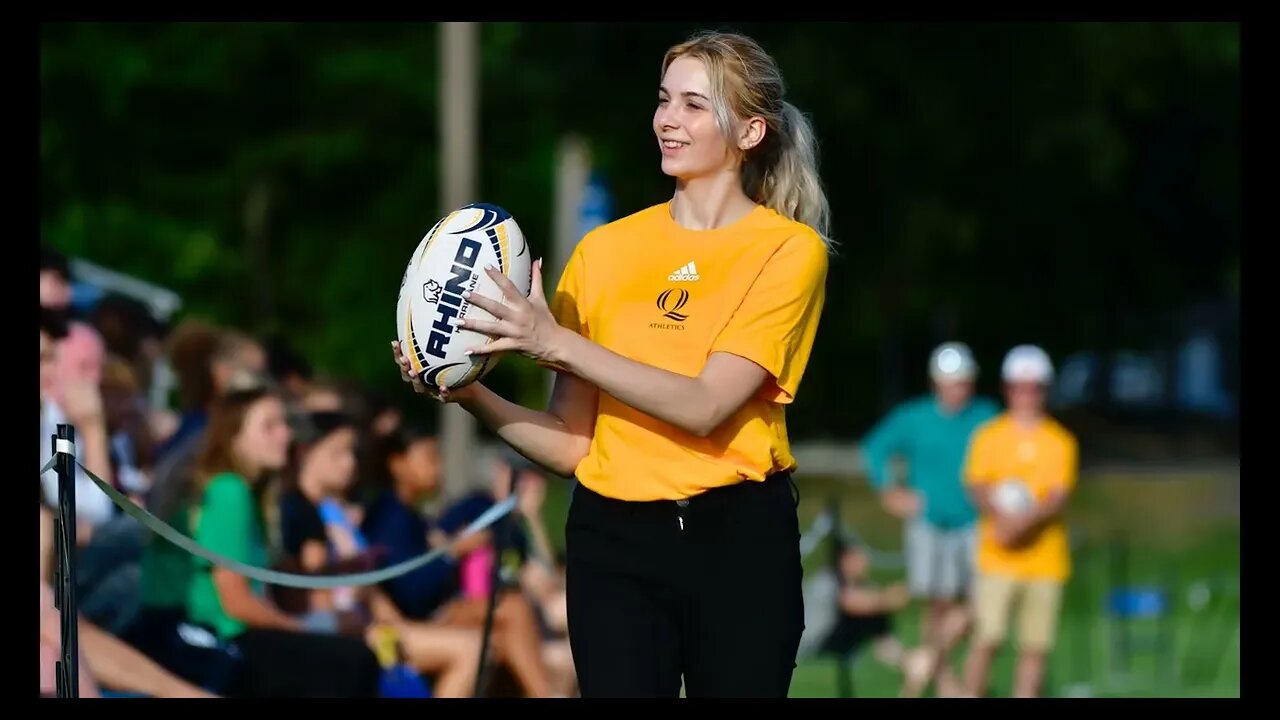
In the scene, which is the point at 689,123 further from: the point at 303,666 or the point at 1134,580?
the point at 1134,580

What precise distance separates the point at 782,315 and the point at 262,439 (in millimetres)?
3977

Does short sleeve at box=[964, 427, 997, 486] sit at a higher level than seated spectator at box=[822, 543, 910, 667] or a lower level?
higher

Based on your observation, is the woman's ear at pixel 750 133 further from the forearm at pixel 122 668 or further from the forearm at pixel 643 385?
the forearm at pixel 122 668

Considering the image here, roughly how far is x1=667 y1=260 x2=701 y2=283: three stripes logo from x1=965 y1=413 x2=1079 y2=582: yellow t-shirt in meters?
8.01

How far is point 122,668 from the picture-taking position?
7.43 m

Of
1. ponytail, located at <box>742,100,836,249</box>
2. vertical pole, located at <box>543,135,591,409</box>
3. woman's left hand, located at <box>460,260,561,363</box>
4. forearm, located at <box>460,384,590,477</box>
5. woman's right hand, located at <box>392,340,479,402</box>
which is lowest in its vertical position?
forearm, located at <box>460,384,590,477</box>

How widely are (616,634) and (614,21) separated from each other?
19.3 m

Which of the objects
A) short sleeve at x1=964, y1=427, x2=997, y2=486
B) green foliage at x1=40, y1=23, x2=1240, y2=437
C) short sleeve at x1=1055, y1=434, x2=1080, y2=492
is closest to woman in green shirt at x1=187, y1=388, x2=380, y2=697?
short sleeve at x1=964, y1=427, x2=997, y2=486

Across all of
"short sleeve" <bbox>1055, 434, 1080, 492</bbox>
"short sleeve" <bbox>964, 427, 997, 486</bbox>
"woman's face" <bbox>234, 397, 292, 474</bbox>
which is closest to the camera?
"woman's face" <bbox>234, 397, 292, 474</bbox>

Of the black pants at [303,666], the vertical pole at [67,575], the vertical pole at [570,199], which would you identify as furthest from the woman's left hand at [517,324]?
the vertical pole at [570,199]

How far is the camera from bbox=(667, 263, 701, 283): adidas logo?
511 centimetres

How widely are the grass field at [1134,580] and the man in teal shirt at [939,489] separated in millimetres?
610

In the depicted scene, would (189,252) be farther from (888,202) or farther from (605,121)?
(888,202)

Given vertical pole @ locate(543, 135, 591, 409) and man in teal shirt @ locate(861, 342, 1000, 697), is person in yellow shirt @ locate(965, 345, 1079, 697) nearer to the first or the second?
man in teal shirt @ locate(861, 342, 1000, 697)
